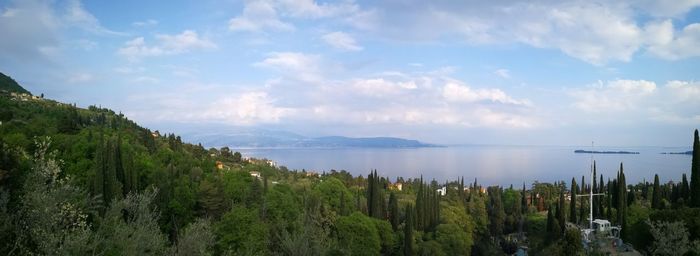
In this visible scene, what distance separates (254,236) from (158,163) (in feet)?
74.5

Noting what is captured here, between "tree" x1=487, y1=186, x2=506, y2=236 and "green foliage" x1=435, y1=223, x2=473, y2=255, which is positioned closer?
"green foliage" x1=435, y1=223, x2=473, y2=255

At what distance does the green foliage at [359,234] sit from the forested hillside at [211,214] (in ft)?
0.30

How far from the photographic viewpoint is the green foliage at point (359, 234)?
26703 mm

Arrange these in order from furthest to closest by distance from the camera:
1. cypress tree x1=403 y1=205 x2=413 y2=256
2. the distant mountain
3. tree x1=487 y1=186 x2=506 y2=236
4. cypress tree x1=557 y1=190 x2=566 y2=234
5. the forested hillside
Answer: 1. the distant mountain
2. tree x1=487 y1=186 x2=506 y2=236
3. cypress tree x1=557 y1=190 x2=566 y2=234
4. cypress tree x1=403 y1=205 x2=413 y2=256
5. the forested hillside

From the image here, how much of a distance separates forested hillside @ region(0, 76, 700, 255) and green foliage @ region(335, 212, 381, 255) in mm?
90

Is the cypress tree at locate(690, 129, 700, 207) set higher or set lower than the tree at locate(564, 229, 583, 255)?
higher

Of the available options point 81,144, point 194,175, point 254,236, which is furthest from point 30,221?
point 194,175

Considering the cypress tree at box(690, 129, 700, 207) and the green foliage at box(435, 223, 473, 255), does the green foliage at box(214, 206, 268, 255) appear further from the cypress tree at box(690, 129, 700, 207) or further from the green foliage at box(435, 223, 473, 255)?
the cypress tree at box(690, 129, 700, 207)

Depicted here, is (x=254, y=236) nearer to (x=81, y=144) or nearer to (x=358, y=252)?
(x=358, y=252)

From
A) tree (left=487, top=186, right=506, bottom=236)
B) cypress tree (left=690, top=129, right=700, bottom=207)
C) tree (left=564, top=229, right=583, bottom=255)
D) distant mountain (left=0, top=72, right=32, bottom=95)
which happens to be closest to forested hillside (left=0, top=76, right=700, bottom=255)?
tree (left=564, top=229, right=583, bottom=255)

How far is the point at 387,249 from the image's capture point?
3184 centimetres

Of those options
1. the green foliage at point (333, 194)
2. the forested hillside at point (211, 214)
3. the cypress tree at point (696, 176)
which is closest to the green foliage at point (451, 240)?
the forested hillside at point (211, 214)

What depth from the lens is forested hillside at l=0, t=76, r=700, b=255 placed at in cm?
928

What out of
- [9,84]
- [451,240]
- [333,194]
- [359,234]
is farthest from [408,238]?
[9,84]
